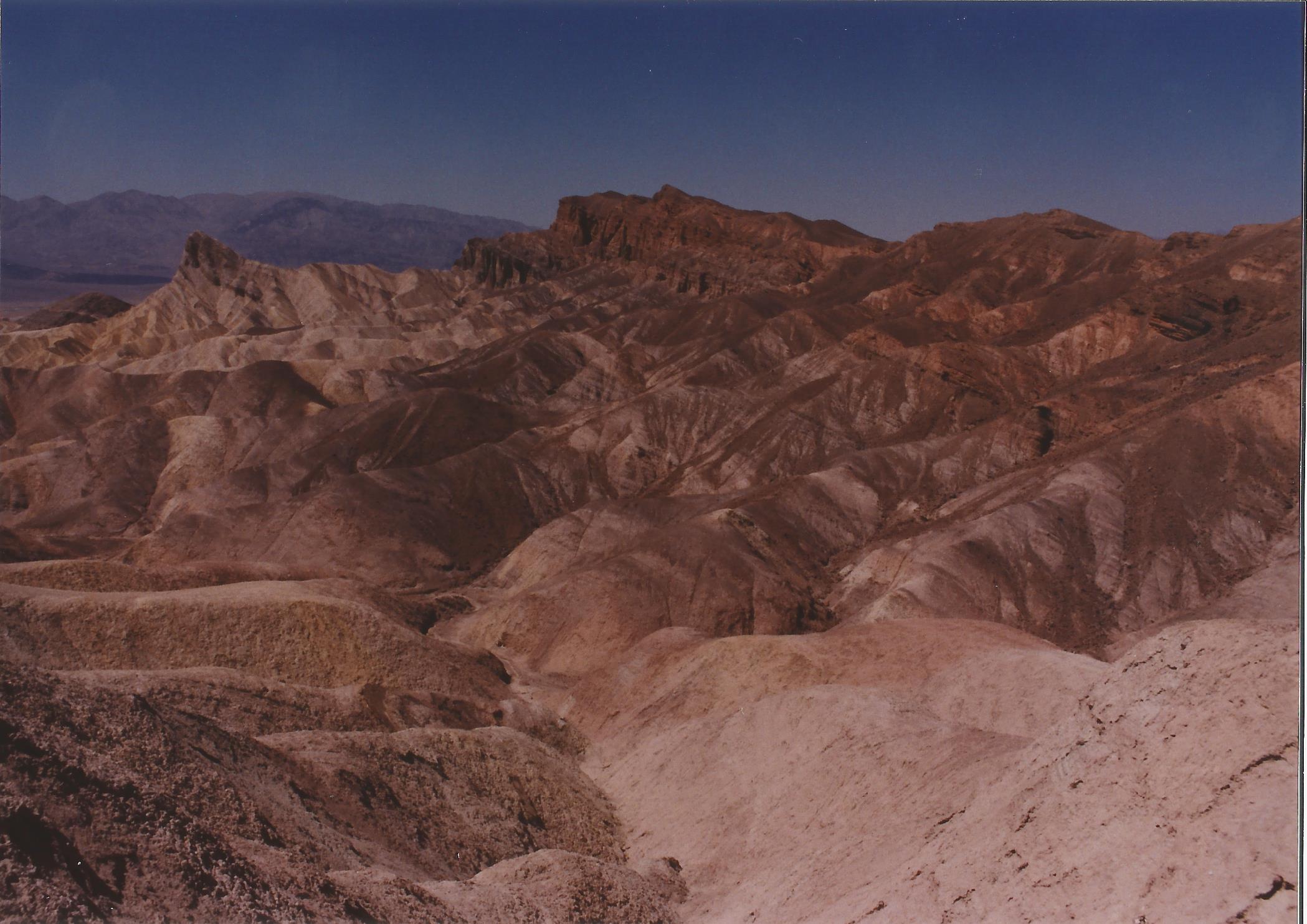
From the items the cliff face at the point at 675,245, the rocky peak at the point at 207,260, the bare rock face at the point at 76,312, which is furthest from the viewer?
the rocky peak at the point at 207,260

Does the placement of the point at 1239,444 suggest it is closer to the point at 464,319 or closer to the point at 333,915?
the point at 333,915

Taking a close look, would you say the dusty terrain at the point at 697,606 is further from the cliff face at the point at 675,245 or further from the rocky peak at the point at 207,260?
the rocky peak at the point at 207,260

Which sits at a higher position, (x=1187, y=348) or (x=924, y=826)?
(x=1187, y=348)

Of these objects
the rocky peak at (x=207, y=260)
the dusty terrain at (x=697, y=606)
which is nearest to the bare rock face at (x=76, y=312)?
the rocky peak at (x=207, y=260)

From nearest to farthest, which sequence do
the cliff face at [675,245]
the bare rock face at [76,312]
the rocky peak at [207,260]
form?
the cliff face at [675,245]
the bare rock face at [76,312]
the rocky peak at [207,260]

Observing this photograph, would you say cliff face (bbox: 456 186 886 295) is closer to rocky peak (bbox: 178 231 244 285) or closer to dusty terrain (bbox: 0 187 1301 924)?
dusty terrain (bbox: 0 187 1301 924)

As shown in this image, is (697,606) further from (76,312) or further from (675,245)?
(76,312)

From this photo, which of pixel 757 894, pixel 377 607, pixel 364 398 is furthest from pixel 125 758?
pixel 364 398
